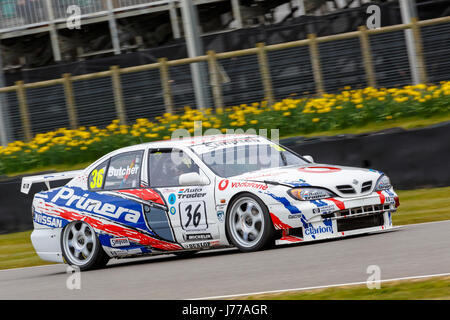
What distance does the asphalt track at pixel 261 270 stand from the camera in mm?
7805

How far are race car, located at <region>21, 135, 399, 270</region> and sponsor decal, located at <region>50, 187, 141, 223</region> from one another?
0.01 m

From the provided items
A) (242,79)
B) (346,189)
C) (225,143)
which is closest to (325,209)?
(346,189)

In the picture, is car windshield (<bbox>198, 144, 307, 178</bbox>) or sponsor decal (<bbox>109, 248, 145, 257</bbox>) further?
sponsor decal (<bbox>109, 248, 145, 257</bbox>)

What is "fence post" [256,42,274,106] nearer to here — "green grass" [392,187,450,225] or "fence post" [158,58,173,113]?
"fence post" [158,58,173,113]

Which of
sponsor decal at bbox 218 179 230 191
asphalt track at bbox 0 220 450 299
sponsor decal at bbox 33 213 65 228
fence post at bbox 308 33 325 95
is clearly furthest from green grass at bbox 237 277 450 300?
fence post at bbox 308 33 325 95

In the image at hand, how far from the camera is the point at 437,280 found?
22.8 ft

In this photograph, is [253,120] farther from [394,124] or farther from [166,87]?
[394,124]

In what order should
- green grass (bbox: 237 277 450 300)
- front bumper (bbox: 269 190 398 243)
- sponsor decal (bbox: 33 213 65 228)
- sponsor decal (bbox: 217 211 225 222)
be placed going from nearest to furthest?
green grass (bbox: 237 277 450 300)
front bumper (bbox: 269 190 398 243)
sponsor decal (bbox: 217 211 225 222)
sponsor decal (bbox: 33 213 65 228)

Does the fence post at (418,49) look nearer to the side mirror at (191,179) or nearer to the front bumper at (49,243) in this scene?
the side mirror at (191,179)

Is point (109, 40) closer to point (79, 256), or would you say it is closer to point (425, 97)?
point (425, 97)

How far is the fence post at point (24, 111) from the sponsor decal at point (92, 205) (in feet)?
26.0

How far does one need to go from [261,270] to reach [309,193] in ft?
5.43

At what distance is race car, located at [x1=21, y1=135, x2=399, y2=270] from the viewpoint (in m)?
10.1
